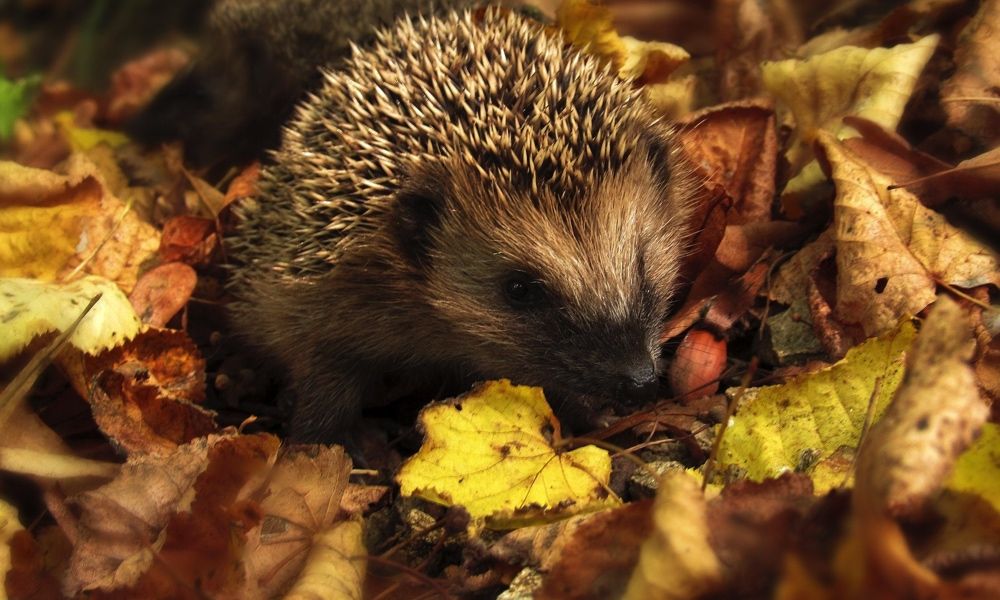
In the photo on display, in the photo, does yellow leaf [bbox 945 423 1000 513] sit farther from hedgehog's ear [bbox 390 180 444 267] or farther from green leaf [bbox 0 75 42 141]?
green leaf [bbox 0 75 42 141]

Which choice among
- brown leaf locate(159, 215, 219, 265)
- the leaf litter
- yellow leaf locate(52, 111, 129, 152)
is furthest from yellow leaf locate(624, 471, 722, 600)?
yellow leaf locate(52, 111, 129, 152)

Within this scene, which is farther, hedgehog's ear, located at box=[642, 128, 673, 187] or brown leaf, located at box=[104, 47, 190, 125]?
brown leaf, located at box=[104, 47, 190, 125]

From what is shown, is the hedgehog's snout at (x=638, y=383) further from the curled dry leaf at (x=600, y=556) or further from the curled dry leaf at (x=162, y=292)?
the curled dry leaf at (x=162, y=292)

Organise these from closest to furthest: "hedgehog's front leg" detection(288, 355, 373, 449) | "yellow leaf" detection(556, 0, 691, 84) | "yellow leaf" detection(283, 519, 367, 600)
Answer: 1. "yellow leaf" detection(283, 519, 367, 600)
2. "hedgehog's front leg" detection(288, 355, 373, 449)
3. "yellow leaf" detection(556, 0, 691, 84)

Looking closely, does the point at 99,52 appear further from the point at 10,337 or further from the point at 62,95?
the point at 10,337

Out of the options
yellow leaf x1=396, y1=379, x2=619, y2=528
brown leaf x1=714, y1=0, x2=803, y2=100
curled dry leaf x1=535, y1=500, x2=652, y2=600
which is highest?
brown leaf x1=714, y1=0, x2=803, y2=100

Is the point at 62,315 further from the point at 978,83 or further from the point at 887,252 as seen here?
the point at 978,83
